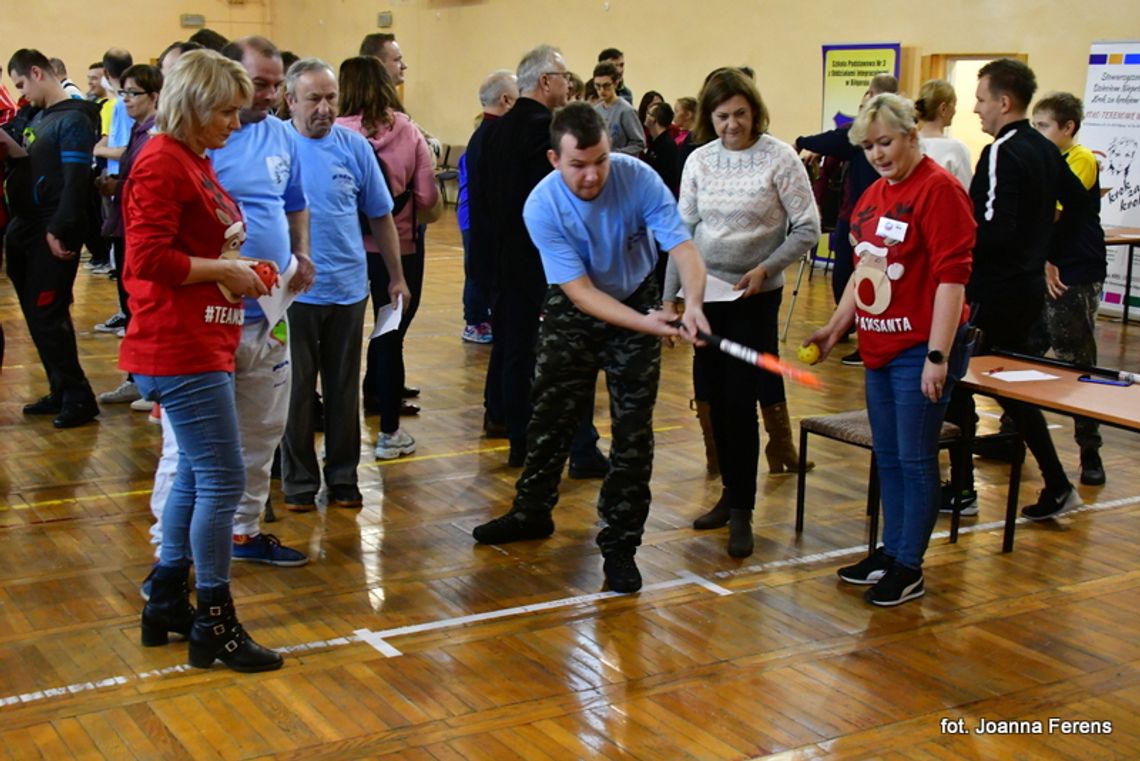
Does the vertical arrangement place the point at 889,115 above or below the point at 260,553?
above

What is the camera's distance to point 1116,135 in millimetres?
8938

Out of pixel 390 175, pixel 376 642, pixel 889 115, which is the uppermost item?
pixel 889 115

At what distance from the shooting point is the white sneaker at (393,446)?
5.04 metres

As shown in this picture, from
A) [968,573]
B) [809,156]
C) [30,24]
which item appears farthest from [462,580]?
[30,24]

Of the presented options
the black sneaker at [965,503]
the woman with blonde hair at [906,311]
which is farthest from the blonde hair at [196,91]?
the black sneaker at [965,503]

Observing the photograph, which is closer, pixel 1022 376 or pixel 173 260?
pixel 173 260

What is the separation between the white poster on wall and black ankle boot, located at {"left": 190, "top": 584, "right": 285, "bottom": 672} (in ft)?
24.0

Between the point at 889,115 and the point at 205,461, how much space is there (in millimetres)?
1878

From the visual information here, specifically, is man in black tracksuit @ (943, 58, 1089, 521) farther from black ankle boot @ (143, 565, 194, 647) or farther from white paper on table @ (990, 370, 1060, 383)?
black ankle boot @ (143, 565, 194, 647)

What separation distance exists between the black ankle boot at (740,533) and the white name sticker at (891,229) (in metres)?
1.03

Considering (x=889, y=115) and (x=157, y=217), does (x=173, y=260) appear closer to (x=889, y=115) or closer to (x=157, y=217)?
(x=157, y=217)

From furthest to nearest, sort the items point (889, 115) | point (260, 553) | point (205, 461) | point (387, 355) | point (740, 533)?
point (387, 355)
point (740, 533)
point (260, 553)
point (889, 115)
point (205, 461)

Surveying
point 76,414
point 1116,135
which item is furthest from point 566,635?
point 1116,135

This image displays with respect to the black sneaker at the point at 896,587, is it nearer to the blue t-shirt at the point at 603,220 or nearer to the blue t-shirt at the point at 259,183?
the blue t-shirt at the point at 603,220
